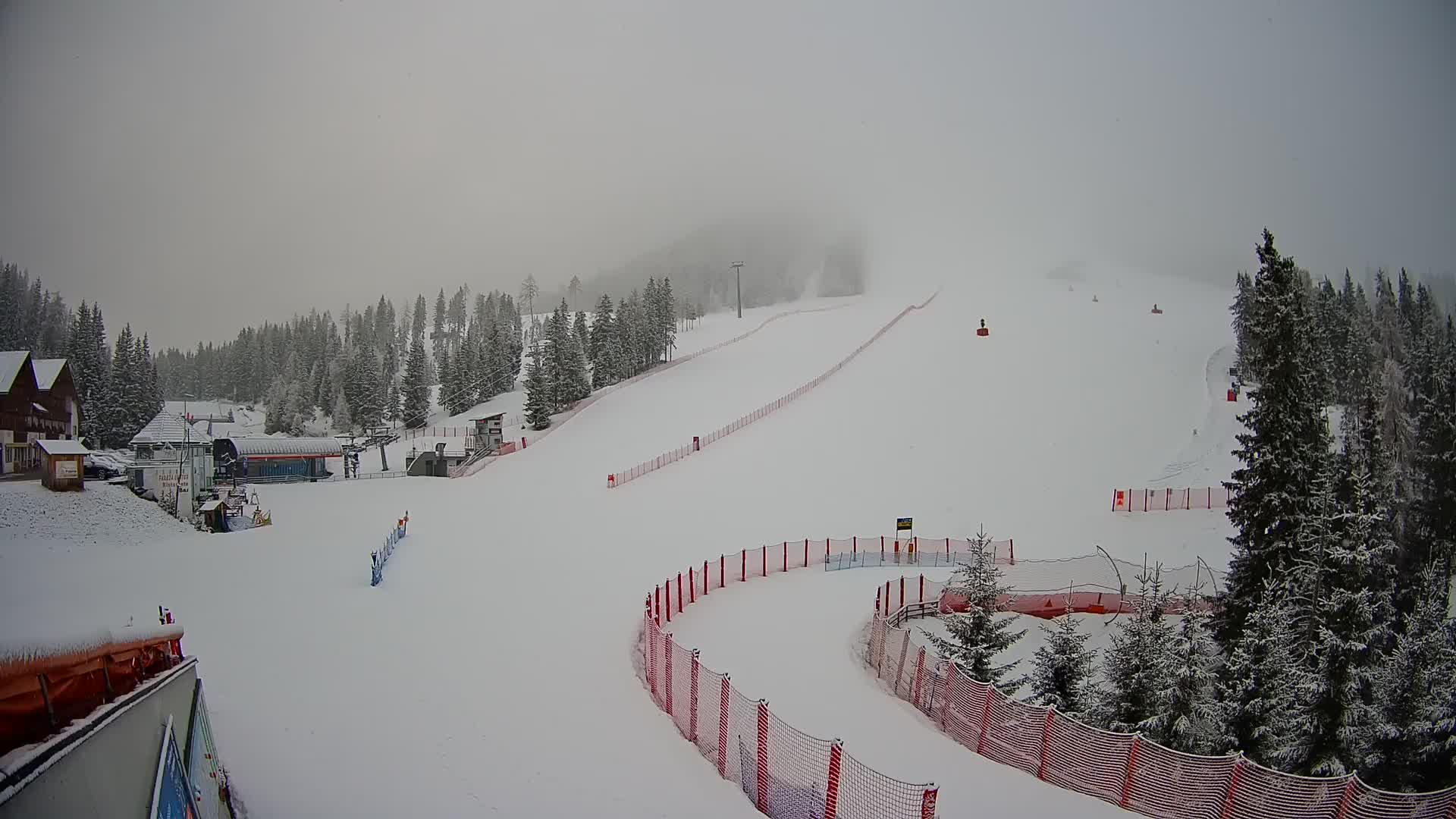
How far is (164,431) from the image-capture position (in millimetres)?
21641

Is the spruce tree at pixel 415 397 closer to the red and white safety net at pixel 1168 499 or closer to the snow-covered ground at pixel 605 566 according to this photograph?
the snow-covered ground at pixel 605 566

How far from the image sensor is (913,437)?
4278 cm

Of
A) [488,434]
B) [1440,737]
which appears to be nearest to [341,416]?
[488,434]

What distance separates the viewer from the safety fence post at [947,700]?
12.5 metres

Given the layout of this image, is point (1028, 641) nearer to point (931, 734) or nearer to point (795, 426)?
point (931, 734)

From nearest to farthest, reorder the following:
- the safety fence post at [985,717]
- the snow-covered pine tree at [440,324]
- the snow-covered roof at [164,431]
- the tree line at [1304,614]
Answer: the safety fence post at [985,717] < the tree line at [1304,614] < the snow-covered roof at [164,431] < the snow-covered pine tree at [440,324]

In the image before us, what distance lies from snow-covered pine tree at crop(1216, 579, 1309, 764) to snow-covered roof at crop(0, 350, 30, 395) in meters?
15.9

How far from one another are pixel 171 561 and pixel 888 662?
15097mm

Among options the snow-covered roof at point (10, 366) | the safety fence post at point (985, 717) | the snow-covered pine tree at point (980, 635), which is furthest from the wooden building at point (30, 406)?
the snow-covered pine tree at point (980, 635)

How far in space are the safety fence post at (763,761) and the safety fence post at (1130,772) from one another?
481 centimetres

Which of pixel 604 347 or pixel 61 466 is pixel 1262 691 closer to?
pixel 61 466

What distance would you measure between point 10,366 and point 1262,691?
1698 centimetres

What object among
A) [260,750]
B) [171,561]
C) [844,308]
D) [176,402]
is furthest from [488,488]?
[844,308]

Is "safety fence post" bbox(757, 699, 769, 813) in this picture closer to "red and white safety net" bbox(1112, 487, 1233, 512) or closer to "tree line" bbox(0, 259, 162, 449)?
"tree line" bbox(0, 259, 162, 449)
